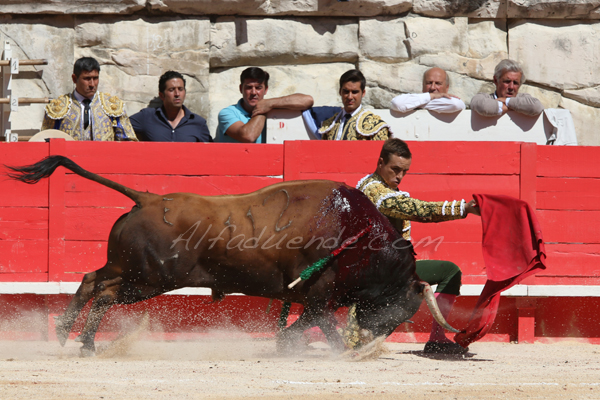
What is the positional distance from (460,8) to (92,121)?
3.35 m

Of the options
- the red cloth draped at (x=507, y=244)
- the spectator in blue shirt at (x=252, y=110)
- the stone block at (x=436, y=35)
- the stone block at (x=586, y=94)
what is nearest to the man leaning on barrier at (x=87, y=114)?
the spectator in blue shirt at (x=252, y=110)

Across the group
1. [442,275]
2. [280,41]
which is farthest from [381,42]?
[442,275]

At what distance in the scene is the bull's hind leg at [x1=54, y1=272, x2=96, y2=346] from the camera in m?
4.16

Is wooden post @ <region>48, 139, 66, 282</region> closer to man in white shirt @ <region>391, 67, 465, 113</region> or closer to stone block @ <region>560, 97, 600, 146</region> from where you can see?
man in white shirt @ <region>391, 67, 465, 113</region>

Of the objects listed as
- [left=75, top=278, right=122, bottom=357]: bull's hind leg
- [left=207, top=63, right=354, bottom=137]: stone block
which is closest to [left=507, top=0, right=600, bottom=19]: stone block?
[left=207, top=63, right=354, bottom=137]: stone block

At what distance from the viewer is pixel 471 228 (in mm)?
5098

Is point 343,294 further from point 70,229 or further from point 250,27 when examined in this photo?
point 250,27

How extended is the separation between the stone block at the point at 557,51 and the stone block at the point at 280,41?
148cm

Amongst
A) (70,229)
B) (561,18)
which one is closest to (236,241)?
(70,229)

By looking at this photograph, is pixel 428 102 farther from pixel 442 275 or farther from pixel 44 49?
pixel 44 49

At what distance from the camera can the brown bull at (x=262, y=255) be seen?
4035mm

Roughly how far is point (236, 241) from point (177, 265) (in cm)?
33

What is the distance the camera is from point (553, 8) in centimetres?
→ 682

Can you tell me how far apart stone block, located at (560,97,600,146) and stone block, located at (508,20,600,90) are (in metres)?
0.16
